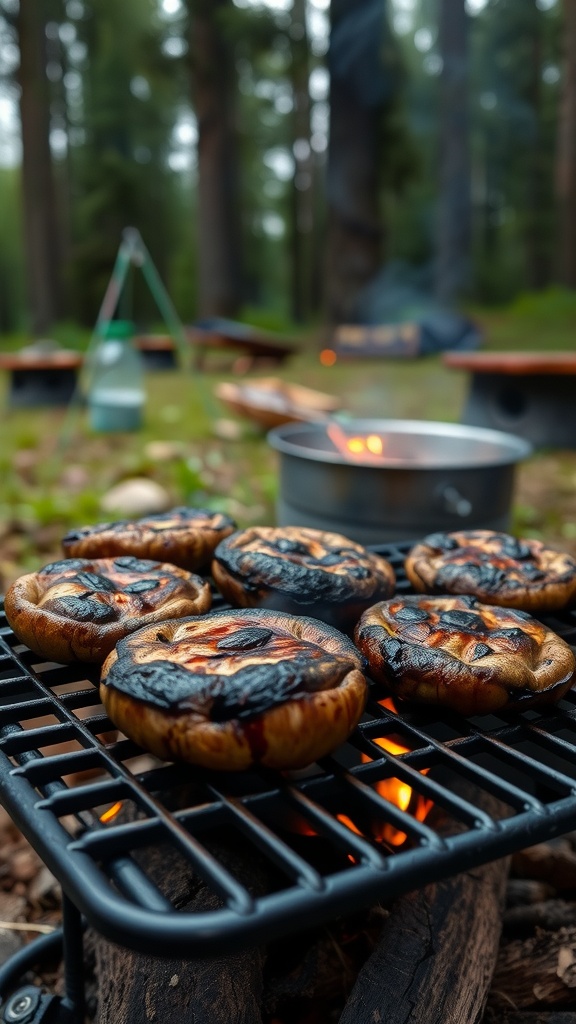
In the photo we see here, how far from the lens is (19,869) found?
9.41 ft

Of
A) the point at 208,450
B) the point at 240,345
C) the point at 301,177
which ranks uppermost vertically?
the point at 301,177

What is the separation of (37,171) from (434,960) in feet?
68.4

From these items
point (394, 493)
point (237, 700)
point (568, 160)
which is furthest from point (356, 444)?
point (568, 160)

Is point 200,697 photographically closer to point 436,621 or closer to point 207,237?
point 436,621

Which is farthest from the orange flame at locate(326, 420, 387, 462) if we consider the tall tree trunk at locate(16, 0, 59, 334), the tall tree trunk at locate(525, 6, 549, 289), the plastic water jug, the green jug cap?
the tall tree trunk at locate(16, 0, 59, 334)

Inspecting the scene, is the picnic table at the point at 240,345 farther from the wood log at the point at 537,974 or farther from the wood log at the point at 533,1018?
the wood log at the point at 533,1018

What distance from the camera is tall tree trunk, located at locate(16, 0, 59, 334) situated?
17031 mm

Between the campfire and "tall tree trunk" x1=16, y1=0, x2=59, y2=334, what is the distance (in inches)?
747

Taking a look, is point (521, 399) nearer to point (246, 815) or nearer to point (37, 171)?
point (246, 815)

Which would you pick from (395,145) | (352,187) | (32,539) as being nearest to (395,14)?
(395,145)

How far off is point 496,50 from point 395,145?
92.5 inches

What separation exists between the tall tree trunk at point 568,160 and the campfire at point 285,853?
11.3 m

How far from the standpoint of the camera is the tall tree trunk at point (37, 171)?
17031 millimetres

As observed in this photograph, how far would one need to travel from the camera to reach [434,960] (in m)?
1.85
